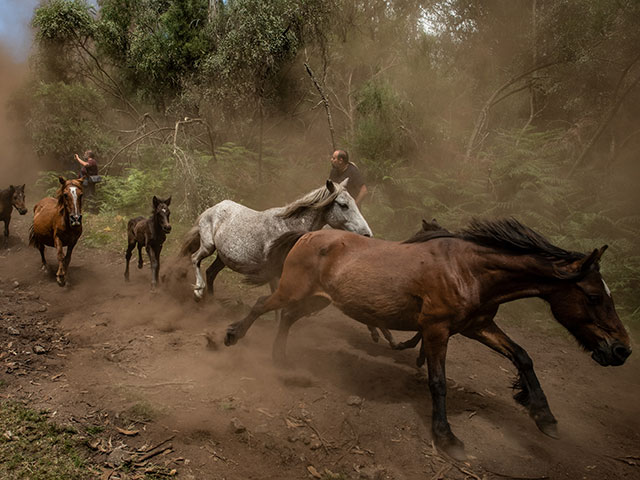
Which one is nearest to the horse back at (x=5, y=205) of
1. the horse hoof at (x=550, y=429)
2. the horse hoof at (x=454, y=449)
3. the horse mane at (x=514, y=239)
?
the horse mane at (x=514, y=239)

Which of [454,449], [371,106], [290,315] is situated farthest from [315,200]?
[371,106]

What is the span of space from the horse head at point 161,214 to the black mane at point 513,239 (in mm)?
5727

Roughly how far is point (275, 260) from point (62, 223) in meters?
5.08

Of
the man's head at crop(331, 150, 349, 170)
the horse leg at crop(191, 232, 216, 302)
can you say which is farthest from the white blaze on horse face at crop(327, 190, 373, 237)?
the horse leg at crop(191, 232, 216, 302)

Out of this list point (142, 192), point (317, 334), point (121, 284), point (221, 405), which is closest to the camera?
point (221, 405)

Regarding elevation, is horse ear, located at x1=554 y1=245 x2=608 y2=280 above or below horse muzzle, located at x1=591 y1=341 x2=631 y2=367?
above

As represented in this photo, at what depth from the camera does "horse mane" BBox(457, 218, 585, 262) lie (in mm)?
3559

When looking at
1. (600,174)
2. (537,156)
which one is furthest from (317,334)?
(600,174)

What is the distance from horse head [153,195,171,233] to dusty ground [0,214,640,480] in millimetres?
1514

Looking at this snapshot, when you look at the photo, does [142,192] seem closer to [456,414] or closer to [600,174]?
[456,414]

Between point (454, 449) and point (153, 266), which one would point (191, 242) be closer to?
point (153, 266)

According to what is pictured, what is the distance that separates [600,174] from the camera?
10.5m

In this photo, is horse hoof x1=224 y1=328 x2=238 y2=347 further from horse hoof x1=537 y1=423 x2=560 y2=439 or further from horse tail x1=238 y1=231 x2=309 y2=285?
horse hoof x1=537 y1=423 x2=560 y2=439

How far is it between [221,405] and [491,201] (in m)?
8.65
